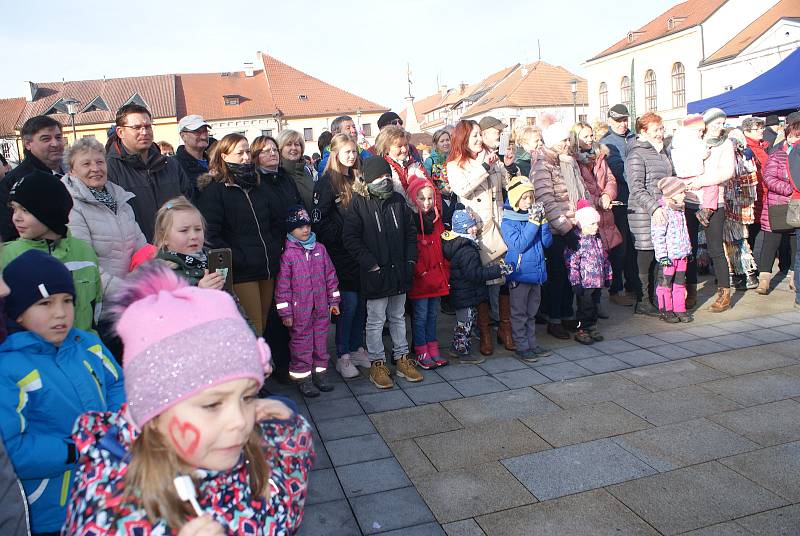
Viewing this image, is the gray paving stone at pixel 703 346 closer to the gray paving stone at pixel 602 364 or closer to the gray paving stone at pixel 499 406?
the gray paving stone at pixel 602 364

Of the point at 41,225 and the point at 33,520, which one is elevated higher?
the point at 41,225

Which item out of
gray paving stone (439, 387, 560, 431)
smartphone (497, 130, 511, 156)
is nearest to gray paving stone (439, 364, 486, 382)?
gray paving stone (439, 387, 560, 431)

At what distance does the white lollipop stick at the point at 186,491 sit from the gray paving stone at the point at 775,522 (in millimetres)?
2702

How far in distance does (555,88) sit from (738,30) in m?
20.6

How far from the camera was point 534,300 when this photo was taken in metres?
5.76

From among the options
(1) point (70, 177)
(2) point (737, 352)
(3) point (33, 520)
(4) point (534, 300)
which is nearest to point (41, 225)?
(1) point (70, 177)

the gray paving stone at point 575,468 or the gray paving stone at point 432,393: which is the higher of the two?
the gray paving stone at point 432,393

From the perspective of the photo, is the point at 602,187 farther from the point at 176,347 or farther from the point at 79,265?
the point at 176,347

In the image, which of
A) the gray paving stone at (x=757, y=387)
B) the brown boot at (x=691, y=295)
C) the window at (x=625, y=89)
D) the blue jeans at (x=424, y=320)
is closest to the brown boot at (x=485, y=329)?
the blue jeans at (x=424, y=320)

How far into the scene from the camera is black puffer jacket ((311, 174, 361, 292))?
5344 millimetres

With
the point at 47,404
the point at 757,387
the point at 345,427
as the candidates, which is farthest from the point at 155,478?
the point at 757,387

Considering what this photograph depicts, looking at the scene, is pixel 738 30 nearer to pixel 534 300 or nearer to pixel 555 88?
pixel 555 88

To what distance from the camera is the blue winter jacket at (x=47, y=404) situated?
80.1 inches

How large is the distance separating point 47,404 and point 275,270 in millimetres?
2801
